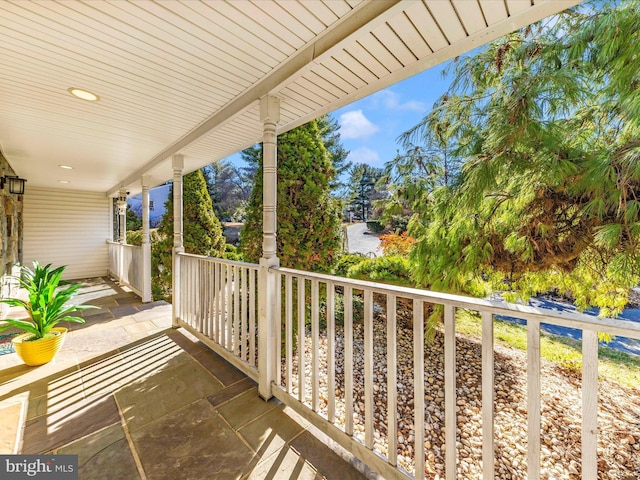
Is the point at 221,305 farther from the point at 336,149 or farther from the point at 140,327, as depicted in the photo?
the point at 336,149

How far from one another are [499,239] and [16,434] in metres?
3.71

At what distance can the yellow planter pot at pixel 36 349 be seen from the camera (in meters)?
2.45

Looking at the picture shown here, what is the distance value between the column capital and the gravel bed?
2.11m

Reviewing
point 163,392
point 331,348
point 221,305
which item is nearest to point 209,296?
point 221,305

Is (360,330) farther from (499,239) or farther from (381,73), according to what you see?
(381,73)

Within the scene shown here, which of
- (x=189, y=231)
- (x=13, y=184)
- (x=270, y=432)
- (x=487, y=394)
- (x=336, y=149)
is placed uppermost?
(x=336, y=149)

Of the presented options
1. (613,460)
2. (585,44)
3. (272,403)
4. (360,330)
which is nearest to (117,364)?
(272,403)

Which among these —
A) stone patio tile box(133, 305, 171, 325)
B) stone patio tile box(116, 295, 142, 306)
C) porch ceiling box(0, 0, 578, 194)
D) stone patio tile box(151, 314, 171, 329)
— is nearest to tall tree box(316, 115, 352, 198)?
stone patio tile box(116, 295, 142, 306)

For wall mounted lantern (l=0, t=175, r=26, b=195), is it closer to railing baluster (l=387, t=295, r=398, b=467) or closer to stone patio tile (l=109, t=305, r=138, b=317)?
stone patio tile (l=109, t=305, r=138, b=317)

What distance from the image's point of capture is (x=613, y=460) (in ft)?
6.44

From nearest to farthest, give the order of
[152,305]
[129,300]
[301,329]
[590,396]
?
[590,396] → [301,329] → [152,305] → [129,300]

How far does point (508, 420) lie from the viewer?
7.72ft

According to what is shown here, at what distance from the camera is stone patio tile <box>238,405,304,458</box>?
5.42 ft

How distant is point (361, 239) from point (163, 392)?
10.8 m
